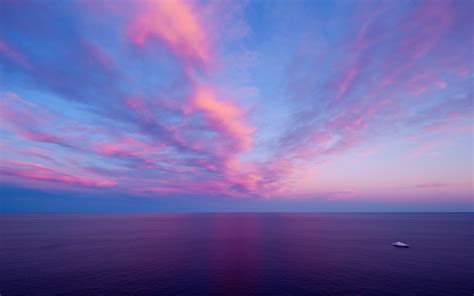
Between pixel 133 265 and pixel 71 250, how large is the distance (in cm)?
4323

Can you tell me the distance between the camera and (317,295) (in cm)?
5209

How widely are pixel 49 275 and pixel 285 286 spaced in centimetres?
6358

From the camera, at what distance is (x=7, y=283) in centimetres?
5678

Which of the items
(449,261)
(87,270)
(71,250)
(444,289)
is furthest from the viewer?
(71,250)

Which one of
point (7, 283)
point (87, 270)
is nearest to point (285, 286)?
point (87, 270)

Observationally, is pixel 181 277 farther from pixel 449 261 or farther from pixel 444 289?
pixel 449 261

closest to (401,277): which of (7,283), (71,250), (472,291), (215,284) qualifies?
(472,291)

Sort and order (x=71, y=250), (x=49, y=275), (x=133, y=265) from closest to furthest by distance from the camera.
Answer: (x=49, y=275)
(x=133, y=265)
(x=71, y=250)

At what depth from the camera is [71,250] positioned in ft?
320

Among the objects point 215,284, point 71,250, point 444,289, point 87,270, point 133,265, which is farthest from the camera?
point 71,250

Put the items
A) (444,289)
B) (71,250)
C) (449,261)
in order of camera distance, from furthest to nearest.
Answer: (71,250)
(449,261)
(444,289)

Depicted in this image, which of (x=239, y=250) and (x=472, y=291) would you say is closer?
(x=472, y=291)

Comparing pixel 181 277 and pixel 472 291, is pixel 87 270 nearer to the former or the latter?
pixel 181 277

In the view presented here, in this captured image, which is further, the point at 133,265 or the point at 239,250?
the point at 239,250
